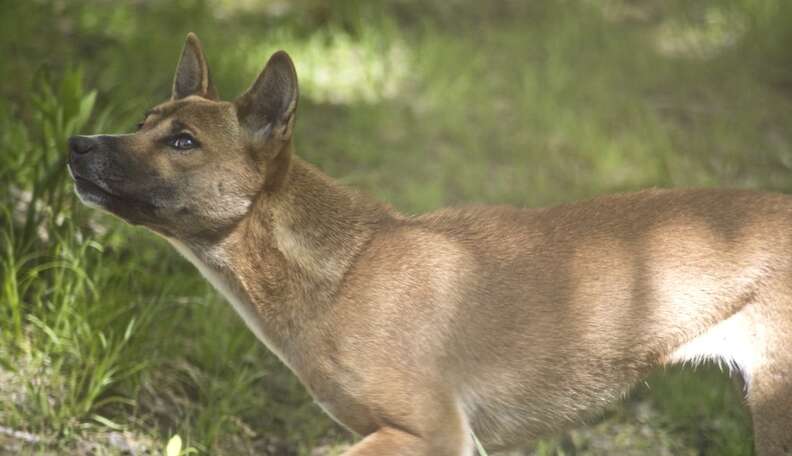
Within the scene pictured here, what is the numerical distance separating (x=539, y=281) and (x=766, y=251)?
34.4 inches

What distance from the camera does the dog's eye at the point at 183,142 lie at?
438 cm

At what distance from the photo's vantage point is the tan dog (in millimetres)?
4273

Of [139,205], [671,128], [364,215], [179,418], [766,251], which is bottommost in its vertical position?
[671,128]

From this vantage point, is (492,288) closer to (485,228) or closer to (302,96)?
(485,228)

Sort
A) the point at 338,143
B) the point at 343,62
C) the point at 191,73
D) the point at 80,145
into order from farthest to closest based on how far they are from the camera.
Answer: the point at 343,62
the point at 338,143
the point at 191,73
the point at 80,145

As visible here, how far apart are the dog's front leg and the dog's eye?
4.25ft

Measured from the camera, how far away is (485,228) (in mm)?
4660

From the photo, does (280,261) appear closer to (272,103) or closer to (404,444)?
(272,103)

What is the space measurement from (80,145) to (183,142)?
15.0 inches

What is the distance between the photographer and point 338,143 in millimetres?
7656

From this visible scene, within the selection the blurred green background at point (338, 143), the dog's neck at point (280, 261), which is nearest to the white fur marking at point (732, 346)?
the blurred green background at point (338, 143)

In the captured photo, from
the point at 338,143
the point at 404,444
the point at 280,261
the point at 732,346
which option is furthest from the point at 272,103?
the point at 338,143

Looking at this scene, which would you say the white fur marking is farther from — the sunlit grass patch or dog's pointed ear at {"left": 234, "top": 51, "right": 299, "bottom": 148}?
the sunlit grass patch

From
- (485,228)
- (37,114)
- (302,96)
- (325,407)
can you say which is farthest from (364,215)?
(302,96)
